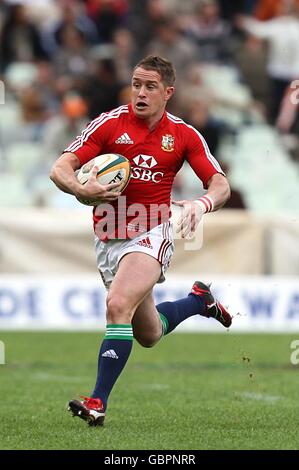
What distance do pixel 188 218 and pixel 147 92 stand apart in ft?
3.32

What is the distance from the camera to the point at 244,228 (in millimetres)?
14930

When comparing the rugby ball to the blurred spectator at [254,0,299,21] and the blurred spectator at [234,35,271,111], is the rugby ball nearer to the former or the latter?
the blurred spectator at [234,35,271,111]

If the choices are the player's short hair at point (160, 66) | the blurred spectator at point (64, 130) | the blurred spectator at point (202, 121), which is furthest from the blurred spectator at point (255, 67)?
the player's short hair at point (160, 66)

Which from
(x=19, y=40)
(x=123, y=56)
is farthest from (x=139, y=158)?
(x=19, y=40)

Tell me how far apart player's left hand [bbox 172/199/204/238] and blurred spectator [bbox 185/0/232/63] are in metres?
12.3

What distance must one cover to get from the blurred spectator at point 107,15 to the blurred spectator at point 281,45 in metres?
2.19

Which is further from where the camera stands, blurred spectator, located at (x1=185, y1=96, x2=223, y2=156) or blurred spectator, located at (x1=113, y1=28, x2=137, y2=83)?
blurred spectator, located at (x1=113, y1=28, x2=137, y2=83)

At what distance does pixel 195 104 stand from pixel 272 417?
967cm

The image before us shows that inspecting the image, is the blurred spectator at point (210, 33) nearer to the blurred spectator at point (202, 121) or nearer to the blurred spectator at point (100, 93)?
the blurred spectator at point (100, 93)

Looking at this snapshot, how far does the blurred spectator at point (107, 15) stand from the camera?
19.1 meters

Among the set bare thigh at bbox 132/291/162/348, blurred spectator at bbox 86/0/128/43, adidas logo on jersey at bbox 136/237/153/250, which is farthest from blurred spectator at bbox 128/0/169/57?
adidas logo on jersey at bbox 136/237/153/250

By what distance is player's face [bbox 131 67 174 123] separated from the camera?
746 cm

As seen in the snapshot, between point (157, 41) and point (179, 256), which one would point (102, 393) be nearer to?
point (179, 256)
